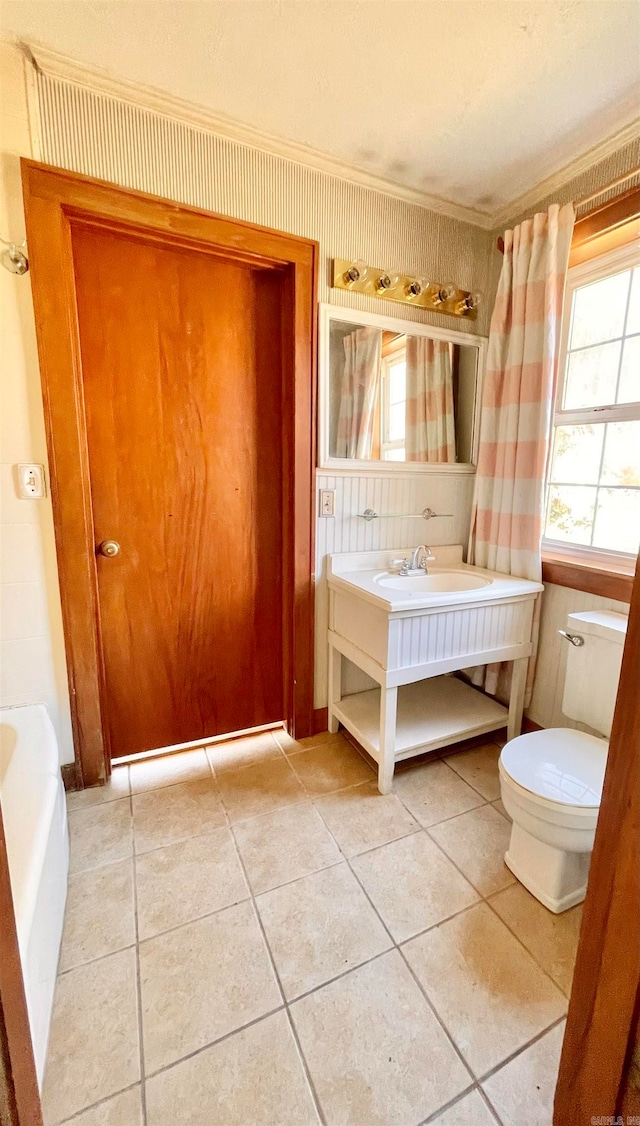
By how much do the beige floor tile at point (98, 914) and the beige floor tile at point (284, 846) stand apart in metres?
0.34

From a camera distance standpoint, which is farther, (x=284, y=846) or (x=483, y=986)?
(x=284, y=846)

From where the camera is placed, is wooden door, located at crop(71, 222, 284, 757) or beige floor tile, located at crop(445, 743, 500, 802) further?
beige floor tile, located at crop(445, 743, 500, 802)

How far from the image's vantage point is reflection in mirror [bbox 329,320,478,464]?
6.05ft

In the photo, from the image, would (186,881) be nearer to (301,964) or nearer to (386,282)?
(301,964)

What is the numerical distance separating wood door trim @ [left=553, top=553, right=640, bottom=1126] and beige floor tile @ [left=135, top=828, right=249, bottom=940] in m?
0.96

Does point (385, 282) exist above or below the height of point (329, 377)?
above

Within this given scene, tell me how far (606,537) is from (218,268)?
1.83 meters

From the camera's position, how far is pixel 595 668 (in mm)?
1522

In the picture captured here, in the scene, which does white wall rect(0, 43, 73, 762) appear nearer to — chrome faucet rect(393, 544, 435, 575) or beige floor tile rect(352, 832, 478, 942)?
beige floor tile rect(352, 832, 478, 942)

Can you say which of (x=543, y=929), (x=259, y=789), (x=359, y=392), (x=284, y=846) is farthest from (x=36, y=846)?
(x=359, y=392)

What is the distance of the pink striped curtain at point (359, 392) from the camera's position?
1846mm

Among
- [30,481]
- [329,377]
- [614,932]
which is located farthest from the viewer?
[329,377]

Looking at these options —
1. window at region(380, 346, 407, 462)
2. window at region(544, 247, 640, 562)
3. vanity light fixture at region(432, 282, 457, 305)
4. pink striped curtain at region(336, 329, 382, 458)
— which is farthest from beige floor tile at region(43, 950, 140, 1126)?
vanity light fixture at region(432, 282, 457, 305)

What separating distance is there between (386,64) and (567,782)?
212 centimetres
